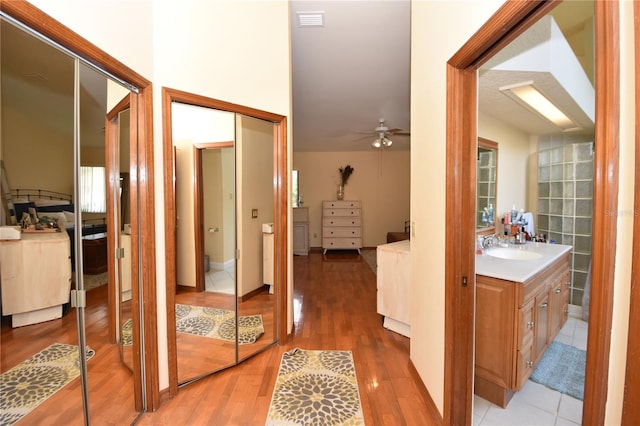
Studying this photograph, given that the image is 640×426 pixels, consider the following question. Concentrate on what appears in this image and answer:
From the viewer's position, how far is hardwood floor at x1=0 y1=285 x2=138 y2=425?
113cm

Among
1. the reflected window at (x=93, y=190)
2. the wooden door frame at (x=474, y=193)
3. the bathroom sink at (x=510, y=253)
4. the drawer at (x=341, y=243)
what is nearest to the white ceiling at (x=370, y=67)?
the wooden door frame at (x=474, y=193)

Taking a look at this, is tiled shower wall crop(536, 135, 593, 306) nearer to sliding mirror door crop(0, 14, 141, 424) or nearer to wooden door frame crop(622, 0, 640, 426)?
wooden door frame crop(622, 0, 640, 426)

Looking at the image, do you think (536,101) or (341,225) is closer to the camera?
(536,101)

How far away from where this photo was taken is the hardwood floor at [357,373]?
163 cm

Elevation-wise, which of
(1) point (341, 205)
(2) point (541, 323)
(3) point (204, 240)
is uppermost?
(1) point (341, 205)

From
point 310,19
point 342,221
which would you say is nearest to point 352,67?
point 310,19

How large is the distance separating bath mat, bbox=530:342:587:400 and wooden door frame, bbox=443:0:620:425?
3.28 feet

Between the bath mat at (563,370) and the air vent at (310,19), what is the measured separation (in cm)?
307

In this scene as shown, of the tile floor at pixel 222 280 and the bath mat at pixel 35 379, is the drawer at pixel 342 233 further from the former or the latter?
the bath mat at pixel 35 379

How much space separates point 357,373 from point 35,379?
178cm

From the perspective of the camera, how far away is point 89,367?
140 centimetres

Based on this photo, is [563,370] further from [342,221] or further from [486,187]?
[342,221]

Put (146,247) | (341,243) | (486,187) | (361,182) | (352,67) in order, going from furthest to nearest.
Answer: (361,182) → (341,243) → (352,67) → (486,187) → (146,247)

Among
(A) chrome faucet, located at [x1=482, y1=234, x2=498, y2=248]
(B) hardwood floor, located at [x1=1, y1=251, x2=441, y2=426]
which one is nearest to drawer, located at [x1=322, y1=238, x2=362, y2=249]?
(B) hardwood floor, located at [x1=1, y1=251, x2=441, y2=426]
